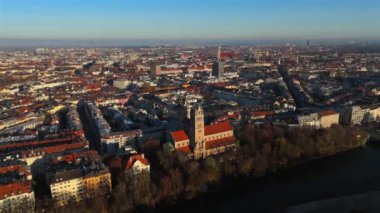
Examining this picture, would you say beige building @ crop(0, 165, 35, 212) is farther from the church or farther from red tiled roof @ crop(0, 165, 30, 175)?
the church

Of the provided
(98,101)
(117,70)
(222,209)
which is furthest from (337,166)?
(117,70)

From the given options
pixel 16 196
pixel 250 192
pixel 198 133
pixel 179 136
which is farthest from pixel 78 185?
pixel 250 192

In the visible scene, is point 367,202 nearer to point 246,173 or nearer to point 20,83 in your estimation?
point 246,173

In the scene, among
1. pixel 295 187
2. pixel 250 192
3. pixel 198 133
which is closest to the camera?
pixel 250 192

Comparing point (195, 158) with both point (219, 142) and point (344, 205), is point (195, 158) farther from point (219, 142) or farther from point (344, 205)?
point (344, 205)

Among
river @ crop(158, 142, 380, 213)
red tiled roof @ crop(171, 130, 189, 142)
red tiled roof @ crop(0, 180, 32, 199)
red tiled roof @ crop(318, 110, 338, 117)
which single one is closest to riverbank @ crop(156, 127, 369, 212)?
river @ crop(158, 142, 380, 213)

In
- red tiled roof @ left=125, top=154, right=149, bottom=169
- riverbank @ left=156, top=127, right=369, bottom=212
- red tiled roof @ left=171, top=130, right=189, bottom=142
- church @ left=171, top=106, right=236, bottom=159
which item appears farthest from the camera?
red tiled roof @ left=171, top=130, right=189, bottom=142

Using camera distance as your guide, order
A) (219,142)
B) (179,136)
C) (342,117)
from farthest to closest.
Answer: (342,117) → (219,142) → (179,136)

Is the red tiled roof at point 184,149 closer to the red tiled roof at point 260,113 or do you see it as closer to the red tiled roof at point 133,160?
the red tiled roof at point 133,160
